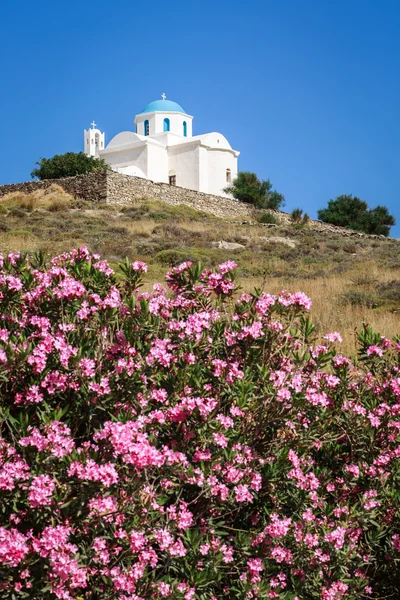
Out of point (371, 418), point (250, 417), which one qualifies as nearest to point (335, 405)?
point (371, 418)

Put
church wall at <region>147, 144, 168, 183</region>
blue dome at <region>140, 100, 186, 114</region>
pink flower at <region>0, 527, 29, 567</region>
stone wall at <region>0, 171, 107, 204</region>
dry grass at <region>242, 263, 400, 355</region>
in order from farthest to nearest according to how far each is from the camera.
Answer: blue dome at <region>140, 100, 186, 114</region> → church wall at <region>147, 144, 168, 183</region> → stone wall at <region>0, 171, 107, 204</region> → dry grass at <region>242, 263, 400, 355</region> → pink flower at <region>0, 527, 29, 567</region>

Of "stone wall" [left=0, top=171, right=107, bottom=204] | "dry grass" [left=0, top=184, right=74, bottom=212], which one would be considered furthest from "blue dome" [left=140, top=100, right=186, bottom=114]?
"dry grass" [left=0, top=184, right=74, bottom=212]

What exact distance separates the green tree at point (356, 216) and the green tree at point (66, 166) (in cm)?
1761

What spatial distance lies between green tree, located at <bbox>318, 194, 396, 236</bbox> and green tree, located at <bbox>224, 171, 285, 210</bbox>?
499 cm

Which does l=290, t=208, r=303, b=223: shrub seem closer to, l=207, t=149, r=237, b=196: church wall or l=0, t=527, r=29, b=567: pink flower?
l=207, t=149, r=237, b=196: church wall

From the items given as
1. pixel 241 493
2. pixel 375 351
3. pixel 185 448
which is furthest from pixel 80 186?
pixel 241 493

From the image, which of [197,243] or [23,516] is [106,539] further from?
[197,243]

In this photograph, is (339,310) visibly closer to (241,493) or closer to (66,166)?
(241,493)

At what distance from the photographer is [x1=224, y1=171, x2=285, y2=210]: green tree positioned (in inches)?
1686

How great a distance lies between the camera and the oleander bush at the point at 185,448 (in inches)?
90.5

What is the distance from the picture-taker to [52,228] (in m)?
21.2

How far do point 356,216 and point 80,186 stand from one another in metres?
22.5

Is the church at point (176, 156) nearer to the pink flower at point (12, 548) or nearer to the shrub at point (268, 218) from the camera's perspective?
the shrub at point (268, 218)

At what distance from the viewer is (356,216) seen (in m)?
46.6
